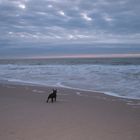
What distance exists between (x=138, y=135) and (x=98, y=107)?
3105mm

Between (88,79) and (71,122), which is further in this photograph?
(88,79)

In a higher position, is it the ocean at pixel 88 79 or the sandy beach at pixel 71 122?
the ocean at pixel 88 79

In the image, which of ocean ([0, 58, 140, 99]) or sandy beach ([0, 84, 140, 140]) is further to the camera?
ocean ([0, 58, 140, 99])

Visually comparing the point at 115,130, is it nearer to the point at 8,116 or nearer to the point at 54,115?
the point at 54,115

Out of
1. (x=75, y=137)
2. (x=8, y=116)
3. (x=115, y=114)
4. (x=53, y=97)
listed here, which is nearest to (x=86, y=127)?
(x=75, y=137)

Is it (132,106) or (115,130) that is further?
(132,106)

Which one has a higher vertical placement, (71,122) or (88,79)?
(88,79)

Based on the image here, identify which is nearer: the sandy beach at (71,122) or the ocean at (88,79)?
the sandy beach at (71,122)

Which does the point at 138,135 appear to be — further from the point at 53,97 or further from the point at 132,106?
the point at 53,97

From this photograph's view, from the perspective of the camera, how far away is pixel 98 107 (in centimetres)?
811

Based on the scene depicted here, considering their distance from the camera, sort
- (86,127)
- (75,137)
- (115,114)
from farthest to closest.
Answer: (115,114) → (86,127) → (75,137)

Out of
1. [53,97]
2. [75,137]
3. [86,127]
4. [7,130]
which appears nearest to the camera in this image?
[75,137]

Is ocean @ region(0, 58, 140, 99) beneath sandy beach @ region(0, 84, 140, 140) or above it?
above

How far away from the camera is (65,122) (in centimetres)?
598
